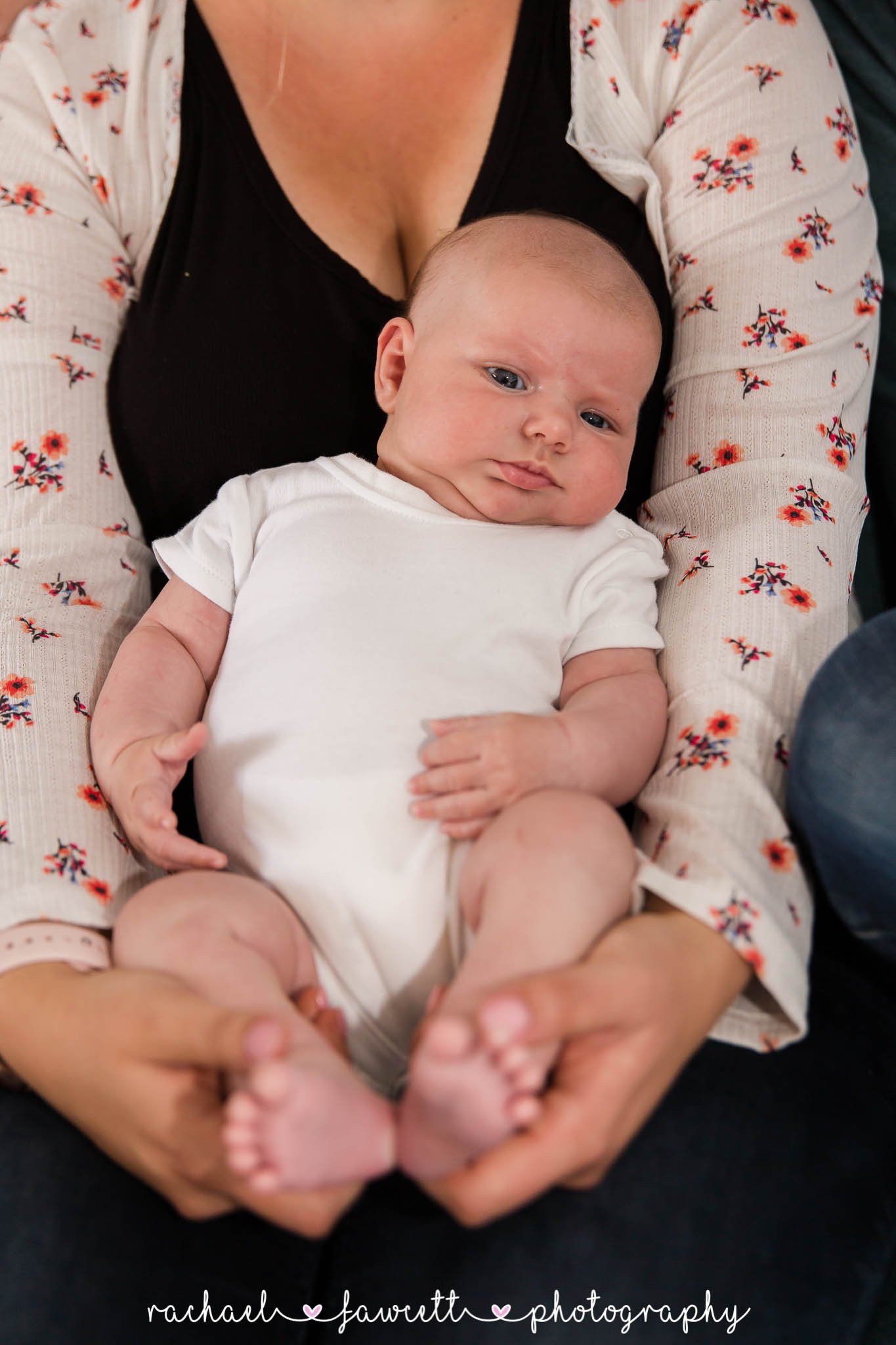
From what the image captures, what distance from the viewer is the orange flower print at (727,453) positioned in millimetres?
1182

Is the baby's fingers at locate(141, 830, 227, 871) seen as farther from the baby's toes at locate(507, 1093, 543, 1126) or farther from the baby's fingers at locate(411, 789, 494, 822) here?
the baby's toes at locate(507, 1093, 543, 1126)

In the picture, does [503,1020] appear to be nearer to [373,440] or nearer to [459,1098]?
[459,1098]

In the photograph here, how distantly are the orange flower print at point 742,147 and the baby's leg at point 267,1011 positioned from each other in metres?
0.97

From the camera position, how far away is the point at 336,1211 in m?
0.72

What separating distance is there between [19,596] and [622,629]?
1.86 ft

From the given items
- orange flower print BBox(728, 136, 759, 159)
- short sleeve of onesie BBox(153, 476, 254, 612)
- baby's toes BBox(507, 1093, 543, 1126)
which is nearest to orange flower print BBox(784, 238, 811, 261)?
orange flower print BBox(728, 136, 759, 159)

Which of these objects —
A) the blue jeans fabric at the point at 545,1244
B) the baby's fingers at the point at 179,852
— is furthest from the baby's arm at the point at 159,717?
the blue jeans fabric at the point at 545,1244

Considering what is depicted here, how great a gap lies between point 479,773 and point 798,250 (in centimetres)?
74

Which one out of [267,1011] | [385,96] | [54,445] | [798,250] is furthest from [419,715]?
[385,96]

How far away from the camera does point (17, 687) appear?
40.5 inches

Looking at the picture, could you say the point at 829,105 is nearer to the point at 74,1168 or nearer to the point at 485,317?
the point at 485,317

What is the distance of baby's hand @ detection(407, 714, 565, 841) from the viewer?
0.90 m

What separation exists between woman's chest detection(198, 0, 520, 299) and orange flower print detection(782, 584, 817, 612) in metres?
0.59

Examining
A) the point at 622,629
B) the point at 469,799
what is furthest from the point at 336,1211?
the point at 622,629
